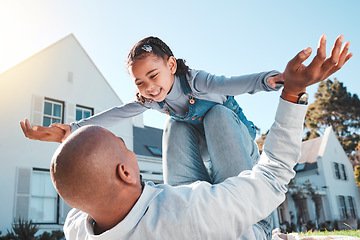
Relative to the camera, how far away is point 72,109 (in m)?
12.6

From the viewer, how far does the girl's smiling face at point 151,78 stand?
222cm

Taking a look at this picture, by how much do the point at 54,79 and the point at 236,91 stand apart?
1196 cm

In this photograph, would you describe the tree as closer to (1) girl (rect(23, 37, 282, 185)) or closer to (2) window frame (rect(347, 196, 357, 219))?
(2) window frame (rect(347, 196, 357, 219))

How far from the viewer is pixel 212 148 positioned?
208 centimetres

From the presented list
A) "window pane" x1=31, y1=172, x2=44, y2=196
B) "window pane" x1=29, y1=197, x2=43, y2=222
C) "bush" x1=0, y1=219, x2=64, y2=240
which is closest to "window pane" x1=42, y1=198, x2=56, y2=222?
"window pane" x1=29, y1=197, x2=43, y2=222

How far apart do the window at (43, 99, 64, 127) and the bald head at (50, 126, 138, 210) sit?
37.0 ft

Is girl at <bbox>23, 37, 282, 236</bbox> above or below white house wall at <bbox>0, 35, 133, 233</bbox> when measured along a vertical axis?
below

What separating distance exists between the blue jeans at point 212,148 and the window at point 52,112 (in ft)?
34.3

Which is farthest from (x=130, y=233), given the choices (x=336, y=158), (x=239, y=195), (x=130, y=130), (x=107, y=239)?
(x=336, y=158)

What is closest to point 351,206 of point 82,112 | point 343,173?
point 343,173

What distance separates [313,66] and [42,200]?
36.3 ft

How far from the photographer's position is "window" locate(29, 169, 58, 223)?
10.5 metres

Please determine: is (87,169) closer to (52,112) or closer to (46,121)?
(46,121)

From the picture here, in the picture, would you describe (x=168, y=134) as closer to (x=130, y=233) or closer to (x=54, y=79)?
(x=130, y=233)
